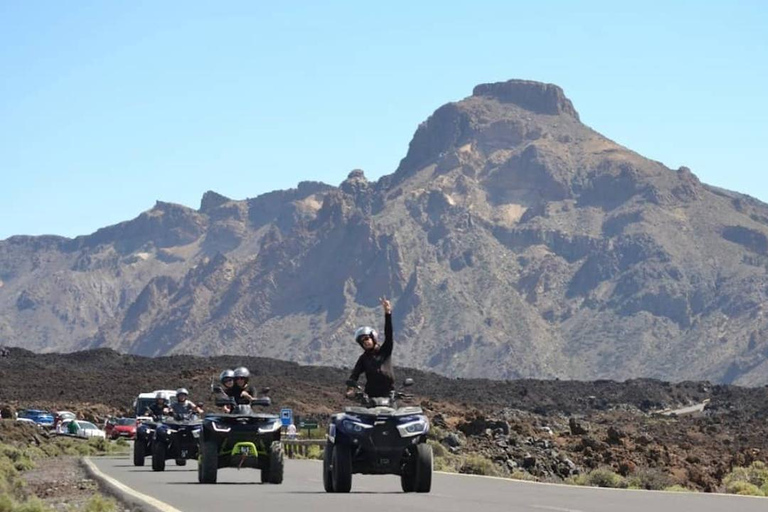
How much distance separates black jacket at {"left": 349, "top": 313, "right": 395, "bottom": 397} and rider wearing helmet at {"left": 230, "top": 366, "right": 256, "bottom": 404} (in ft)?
16.5

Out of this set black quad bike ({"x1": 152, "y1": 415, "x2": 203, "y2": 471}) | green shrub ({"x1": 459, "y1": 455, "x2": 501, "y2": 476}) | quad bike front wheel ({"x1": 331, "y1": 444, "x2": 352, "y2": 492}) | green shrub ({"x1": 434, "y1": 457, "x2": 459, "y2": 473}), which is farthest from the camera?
green shrub ({"x1": 434, "y1": 457, "x2": 459, "y2": 473})

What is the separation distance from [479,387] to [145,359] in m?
36.2

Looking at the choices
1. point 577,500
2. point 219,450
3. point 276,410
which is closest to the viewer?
point 577,500

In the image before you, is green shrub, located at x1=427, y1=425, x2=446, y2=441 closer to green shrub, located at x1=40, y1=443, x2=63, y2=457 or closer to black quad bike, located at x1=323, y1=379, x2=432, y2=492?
green shrub, located at x1=40, y1=443, x2=63, y2=457

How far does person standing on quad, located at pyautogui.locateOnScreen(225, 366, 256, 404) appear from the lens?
26094 millimetres

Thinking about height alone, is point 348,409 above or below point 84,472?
above

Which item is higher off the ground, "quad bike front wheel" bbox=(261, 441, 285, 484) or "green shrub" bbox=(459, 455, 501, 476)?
"quad bike front wheel" bbox=(261, 441, 285, 484)

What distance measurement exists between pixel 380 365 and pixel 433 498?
1.91 m

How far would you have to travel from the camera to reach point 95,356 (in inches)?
6727

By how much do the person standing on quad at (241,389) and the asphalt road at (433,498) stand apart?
1.44 m

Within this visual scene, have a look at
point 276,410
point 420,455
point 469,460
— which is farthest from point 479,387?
point 420,455

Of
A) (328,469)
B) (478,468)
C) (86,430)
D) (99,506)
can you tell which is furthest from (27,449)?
(99,506)

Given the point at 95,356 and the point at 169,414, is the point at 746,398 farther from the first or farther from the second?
the point at 169,414

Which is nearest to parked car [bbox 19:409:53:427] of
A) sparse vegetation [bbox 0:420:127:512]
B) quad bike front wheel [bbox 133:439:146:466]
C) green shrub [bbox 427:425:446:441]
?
sparse vegetation [bbox 0:420:127:512]
